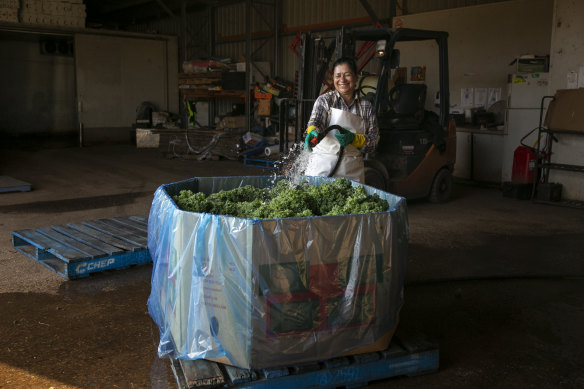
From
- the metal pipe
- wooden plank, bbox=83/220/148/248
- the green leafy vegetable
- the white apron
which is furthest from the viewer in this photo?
the metal pipe

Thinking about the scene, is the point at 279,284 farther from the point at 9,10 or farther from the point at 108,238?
the point at 9,10

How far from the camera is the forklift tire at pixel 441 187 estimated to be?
8.11 m

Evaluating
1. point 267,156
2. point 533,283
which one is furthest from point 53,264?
point 267,156

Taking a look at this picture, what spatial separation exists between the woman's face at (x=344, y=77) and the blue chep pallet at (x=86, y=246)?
2262 mm

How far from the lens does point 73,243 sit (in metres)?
4.98

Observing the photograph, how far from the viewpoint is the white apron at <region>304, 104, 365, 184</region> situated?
4465 mm

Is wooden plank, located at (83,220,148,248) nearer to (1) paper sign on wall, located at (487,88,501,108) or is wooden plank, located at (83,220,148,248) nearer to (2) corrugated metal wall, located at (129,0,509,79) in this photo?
(1) paper sign on wall, located at (487,88,501,108)

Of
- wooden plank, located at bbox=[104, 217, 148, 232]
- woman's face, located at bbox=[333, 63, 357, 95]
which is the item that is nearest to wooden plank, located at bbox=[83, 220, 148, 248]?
wooden plank, located at bbox=[104, 217, 148, 232]

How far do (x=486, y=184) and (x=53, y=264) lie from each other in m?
7.56

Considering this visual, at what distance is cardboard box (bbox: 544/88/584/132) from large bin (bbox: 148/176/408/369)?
6.00 m

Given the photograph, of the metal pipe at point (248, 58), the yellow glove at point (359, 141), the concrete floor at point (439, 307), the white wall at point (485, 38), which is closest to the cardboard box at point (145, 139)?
the metal pipe at point (248, 58)

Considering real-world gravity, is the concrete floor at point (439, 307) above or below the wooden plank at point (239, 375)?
below

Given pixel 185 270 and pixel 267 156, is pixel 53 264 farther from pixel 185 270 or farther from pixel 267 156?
pixel 267 156

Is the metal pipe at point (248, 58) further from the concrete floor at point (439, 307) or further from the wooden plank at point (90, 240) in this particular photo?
the wooden plank at point (90, 240)
